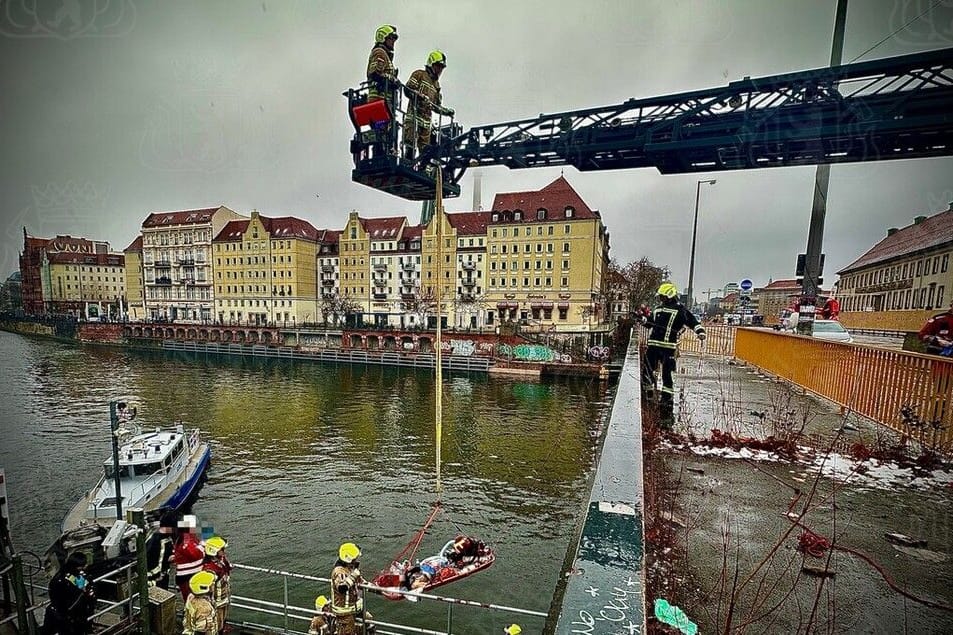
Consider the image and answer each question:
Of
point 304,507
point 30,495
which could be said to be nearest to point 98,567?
point 304,507

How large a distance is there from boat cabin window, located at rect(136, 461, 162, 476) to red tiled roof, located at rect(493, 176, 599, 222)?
44.8 meters

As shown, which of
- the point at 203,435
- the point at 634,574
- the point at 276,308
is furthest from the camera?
the point at 276,308

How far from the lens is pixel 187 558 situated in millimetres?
5344

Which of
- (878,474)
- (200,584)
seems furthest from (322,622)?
(878,474)

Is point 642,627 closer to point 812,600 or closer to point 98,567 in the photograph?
point 812,600

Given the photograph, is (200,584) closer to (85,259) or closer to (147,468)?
(147,468)

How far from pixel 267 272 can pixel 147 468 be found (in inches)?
2071

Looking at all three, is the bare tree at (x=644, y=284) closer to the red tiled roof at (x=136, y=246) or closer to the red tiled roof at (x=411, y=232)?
the red tiled roof at (x=411, y=232)

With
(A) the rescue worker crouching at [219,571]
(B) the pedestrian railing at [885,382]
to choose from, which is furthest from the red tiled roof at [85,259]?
(B) the pedestrian railing at [885,382]

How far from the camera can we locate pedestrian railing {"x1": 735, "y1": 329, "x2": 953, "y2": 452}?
452 cm

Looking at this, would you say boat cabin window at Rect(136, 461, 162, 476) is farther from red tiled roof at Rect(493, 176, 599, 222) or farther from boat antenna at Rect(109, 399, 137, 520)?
red tiled roof at Rect(493, 176, 599, 222)

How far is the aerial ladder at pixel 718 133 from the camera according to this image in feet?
17.3

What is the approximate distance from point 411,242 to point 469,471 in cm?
4446

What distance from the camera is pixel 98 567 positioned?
4789 mm
